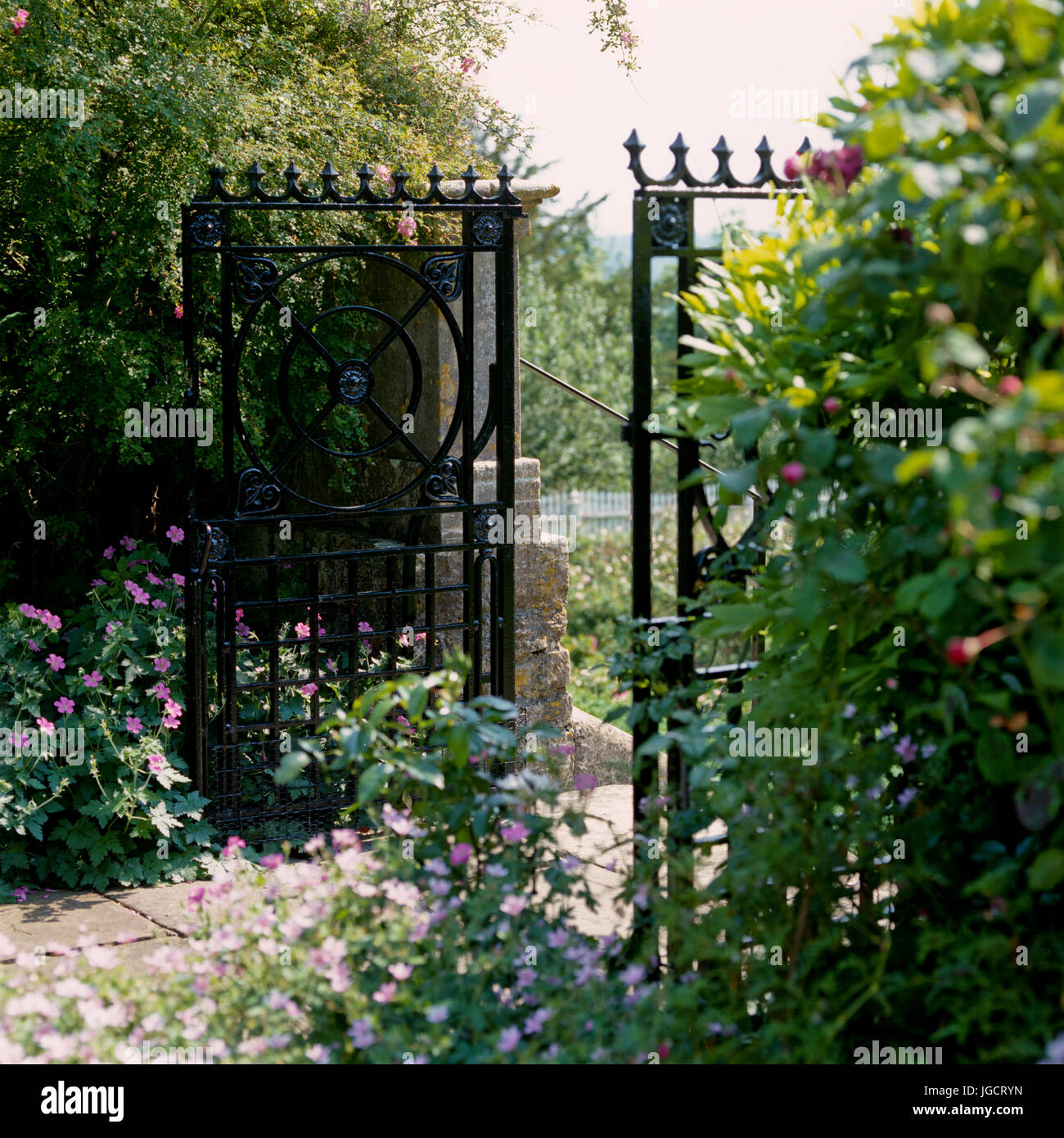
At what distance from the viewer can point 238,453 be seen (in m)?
5.14

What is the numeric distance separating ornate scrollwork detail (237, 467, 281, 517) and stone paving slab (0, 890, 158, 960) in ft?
4.56

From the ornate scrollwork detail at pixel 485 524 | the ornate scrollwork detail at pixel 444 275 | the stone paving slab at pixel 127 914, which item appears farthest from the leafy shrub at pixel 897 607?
the ornate scrollwork detail at pixel 444 275

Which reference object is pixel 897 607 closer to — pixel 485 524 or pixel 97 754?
pixel 485 524

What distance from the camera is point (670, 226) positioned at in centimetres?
283

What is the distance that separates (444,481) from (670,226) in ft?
5.83

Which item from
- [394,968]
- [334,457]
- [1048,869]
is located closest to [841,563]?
[1048,869]

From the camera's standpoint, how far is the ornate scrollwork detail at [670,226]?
2.83 meters

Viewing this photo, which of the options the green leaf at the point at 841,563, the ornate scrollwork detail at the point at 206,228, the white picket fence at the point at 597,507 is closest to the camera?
the green leaf at the point at 841,563

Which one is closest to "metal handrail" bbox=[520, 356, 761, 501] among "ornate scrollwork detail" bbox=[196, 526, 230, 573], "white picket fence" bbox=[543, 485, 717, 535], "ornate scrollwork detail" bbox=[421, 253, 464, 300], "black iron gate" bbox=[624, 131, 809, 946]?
"black iron gate" bbox=[624, 131, 809, 946]

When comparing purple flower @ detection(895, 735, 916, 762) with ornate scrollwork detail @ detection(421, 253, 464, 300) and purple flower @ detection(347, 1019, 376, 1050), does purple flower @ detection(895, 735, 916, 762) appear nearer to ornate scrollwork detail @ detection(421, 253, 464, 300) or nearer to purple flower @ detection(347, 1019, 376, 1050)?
purple flower @ detection(347, 1019, 376, 1050)

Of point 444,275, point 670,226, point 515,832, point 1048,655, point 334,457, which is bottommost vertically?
point 515,832

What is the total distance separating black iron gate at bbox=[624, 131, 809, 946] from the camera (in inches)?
110

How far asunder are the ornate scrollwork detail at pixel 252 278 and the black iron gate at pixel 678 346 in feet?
5.44

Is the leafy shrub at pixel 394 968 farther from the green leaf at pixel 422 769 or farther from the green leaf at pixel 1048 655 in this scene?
the green leaf at pixel 1048 655
